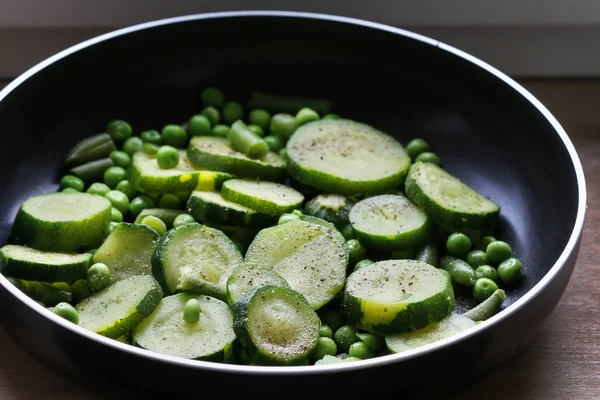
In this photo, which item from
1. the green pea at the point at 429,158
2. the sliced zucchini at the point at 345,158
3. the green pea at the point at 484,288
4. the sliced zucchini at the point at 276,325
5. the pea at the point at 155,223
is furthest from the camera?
the green pea at the point at 429,158

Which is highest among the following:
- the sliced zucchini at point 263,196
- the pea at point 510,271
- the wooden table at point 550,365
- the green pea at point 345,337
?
the sliced zucchini at point 263,196

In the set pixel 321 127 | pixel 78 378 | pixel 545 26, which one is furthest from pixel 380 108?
pixel 78 378

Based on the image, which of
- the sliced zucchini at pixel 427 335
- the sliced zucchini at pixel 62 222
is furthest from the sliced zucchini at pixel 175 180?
the sliced zucchini at pixel 427 335

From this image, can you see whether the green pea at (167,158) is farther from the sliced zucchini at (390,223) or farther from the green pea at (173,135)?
the sliced zucchini at (390,223)

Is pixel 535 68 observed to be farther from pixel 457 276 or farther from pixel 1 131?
pixel 1 131

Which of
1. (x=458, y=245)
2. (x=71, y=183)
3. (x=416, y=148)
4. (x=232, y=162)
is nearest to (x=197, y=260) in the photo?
(x=232, y=162)

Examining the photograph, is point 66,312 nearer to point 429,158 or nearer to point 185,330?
point 185,330
